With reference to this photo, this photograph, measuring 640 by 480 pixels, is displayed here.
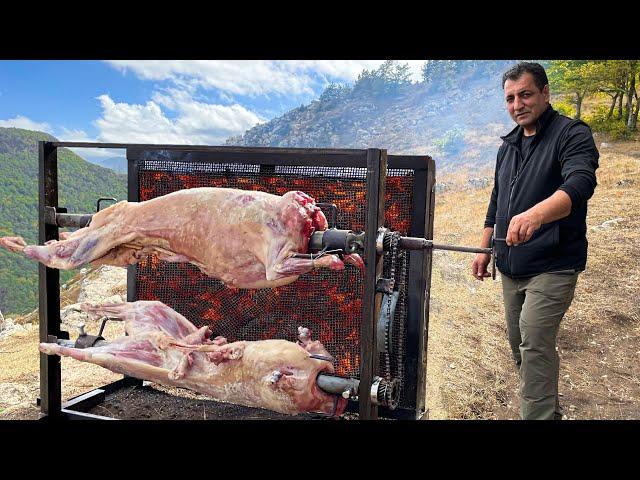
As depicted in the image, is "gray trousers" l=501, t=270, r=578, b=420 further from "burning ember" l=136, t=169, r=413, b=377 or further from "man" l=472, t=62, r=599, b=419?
"burning ember" l=136, t=169, r=413, b=377

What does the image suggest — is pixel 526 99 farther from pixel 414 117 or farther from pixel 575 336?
pixel 414 117

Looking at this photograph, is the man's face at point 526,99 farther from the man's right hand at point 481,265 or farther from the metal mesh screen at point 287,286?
the man's right hand at point 481,265

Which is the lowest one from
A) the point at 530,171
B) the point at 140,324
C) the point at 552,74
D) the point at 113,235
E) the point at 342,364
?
the point at 342,364

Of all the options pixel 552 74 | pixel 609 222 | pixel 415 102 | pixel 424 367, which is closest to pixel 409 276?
pixel 424 367

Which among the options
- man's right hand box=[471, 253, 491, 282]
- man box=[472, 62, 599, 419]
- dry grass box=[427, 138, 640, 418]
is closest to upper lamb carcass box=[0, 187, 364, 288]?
man box=[472, 62, 599, 419]

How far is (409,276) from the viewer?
3.26 meters

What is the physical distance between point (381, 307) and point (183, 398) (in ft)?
6.98

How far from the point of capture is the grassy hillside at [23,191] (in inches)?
1177

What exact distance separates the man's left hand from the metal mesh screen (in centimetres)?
63

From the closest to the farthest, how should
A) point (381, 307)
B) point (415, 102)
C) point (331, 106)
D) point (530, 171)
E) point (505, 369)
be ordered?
point (381, 307) → point (530, 171) → point (505, 369) → point (415, 102) → point (331, 106)

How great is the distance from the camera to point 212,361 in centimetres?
296

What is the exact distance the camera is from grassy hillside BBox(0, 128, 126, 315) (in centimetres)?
2988

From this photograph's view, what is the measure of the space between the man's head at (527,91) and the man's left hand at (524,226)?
764mm

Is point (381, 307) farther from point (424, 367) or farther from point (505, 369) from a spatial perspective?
point (505, 369)
